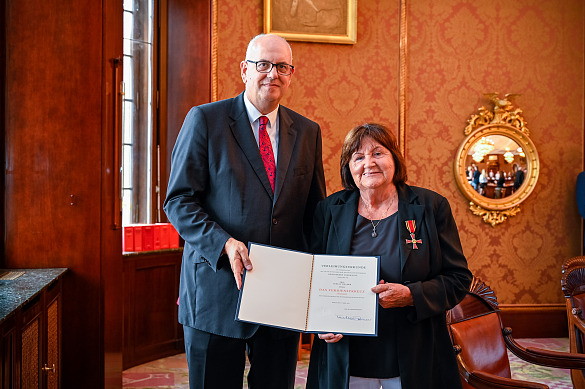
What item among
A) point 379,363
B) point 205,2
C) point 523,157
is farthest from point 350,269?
point 523,157

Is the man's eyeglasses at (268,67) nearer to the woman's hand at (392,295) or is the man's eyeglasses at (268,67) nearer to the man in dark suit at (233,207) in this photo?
the man in dark suit at (233,207)

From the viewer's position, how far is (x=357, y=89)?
5.49m

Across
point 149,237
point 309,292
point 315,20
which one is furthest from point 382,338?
point 315,20

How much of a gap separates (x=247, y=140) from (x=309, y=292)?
0.62 metres

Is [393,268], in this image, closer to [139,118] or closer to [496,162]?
[139,118]

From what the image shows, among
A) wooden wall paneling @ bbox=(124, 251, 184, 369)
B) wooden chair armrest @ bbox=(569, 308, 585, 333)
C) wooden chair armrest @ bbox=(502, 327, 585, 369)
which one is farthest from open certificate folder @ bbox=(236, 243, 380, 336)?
wooden wall paneling @ bbox=(124, 251, 184, 369)

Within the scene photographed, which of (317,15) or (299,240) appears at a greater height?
(317,15)

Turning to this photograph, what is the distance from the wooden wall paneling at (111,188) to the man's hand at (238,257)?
4.70 ft

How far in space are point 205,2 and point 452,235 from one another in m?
3.75

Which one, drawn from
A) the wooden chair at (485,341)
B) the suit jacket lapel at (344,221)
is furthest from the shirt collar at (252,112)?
→ the wooden chair at (485,341)

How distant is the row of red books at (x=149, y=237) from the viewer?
4.67 meters

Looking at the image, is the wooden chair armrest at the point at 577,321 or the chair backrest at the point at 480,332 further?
the wooden chair armrest at the point at 577,321

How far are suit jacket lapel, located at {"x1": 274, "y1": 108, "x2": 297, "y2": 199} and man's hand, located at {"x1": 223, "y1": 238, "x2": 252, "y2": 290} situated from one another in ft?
0.92

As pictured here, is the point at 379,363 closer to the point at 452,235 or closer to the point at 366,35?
the point at 452,235
